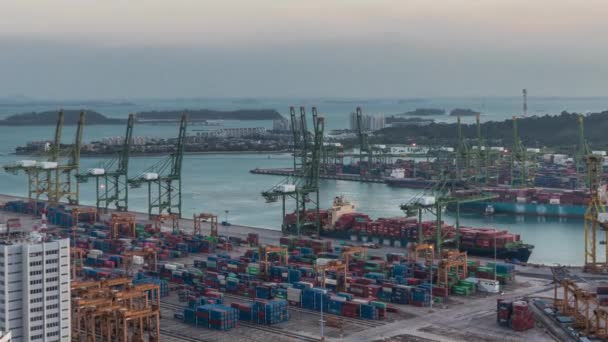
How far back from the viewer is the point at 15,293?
13.2 m

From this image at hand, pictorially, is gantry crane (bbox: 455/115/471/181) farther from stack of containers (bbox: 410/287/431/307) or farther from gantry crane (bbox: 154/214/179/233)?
stack of containers (bbox: 410/287/431/307)

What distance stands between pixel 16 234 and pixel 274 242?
1334 cm

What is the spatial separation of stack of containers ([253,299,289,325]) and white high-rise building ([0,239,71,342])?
438 centimetres

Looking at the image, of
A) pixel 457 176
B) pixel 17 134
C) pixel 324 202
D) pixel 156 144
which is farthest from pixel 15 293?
pixel 17 134

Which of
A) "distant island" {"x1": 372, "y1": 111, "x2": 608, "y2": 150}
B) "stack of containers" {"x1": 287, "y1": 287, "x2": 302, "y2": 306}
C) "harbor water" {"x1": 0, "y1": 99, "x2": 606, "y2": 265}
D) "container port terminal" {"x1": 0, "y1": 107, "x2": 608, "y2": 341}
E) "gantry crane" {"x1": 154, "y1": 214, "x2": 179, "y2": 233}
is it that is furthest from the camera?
"distant island" {"x1": 372, "y1": 111, "x2": 608, "y2": 150}

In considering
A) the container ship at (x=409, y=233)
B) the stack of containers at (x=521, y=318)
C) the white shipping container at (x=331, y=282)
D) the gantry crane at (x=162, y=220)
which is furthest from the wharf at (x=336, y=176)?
the stack of containers at (x=521, y=318)

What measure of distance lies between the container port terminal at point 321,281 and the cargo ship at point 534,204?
4.74 meters

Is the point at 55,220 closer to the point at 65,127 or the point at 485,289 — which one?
the point at 485,289

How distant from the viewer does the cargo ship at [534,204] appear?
3503 centimetres

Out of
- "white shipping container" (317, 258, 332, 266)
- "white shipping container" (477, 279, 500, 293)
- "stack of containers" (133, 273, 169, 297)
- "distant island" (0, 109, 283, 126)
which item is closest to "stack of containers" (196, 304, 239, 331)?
"stack of containers" (133, 273, 169, 297)

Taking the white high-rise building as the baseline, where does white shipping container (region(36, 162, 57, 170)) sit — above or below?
above

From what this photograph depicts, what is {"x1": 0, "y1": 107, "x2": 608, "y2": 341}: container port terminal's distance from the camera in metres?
16.0

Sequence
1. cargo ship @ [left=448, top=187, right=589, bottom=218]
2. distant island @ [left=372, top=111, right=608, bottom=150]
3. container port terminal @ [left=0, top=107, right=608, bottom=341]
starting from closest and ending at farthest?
container port terminal @ [left=0, top=107, right=608, bottom=341], cargo ship @ [left=448, top=187, right=589, bottom=218], distant island @ [left=372, top=111, right=608, bottom=150]

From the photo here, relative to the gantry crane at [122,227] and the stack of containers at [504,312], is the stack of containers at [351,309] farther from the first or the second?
the gantry crane at [122,227]
